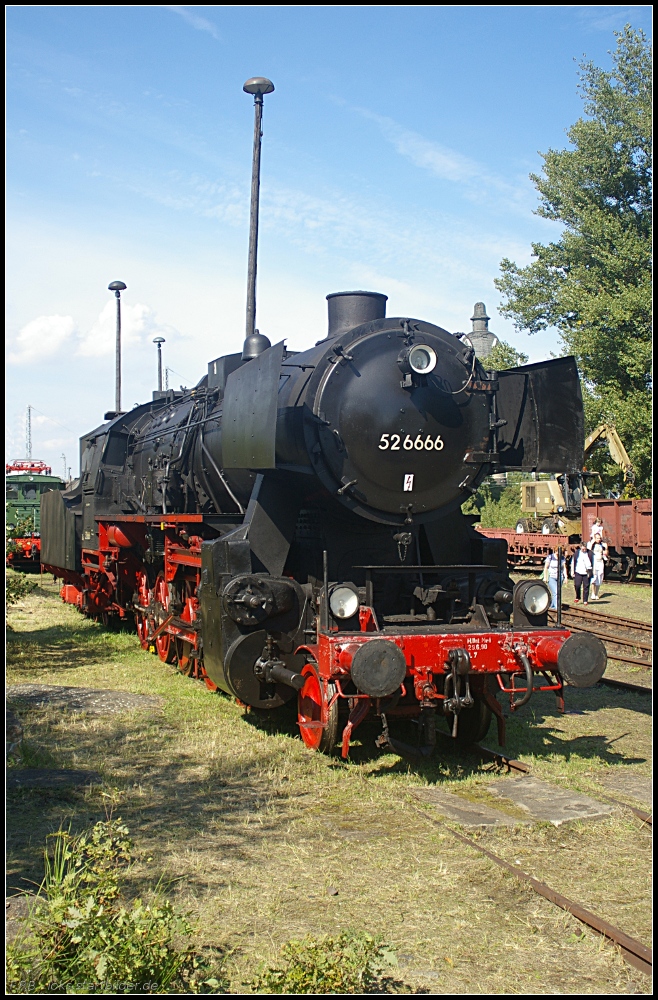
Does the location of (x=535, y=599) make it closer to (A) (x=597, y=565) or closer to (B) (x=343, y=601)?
(B) (x=343, y=601)

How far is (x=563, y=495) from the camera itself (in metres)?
26.1

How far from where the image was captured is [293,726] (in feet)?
24.0

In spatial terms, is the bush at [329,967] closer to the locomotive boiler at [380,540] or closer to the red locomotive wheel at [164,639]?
the locomotive boiler at [380,540]

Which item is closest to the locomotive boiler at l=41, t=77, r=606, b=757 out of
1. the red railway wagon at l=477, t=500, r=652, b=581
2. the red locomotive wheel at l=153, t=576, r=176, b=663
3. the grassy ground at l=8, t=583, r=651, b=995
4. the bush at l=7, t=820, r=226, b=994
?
the grassy ground at l=8, t=583, r=651, b=995

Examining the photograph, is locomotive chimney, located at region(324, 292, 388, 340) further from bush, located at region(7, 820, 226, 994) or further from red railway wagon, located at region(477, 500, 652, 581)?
red railway wagon, located at region(477, 500, 652, 581)

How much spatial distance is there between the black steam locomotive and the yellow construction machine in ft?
50.4

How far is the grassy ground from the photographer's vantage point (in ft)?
12.1

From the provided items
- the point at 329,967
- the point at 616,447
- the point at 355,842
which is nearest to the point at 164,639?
the point at 355,842

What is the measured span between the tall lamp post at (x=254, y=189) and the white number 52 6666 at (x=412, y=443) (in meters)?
4.97

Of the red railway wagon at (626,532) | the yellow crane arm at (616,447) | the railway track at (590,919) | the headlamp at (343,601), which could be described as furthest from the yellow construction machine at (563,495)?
the railway track at (590,919)

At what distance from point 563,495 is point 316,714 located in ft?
69.4

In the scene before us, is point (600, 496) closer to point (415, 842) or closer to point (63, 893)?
point (415, 842)

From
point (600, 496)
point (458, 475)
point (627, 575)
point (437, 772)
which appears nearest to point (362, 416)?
point (458, 475)

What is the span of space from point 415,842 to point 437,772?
1308 mm
